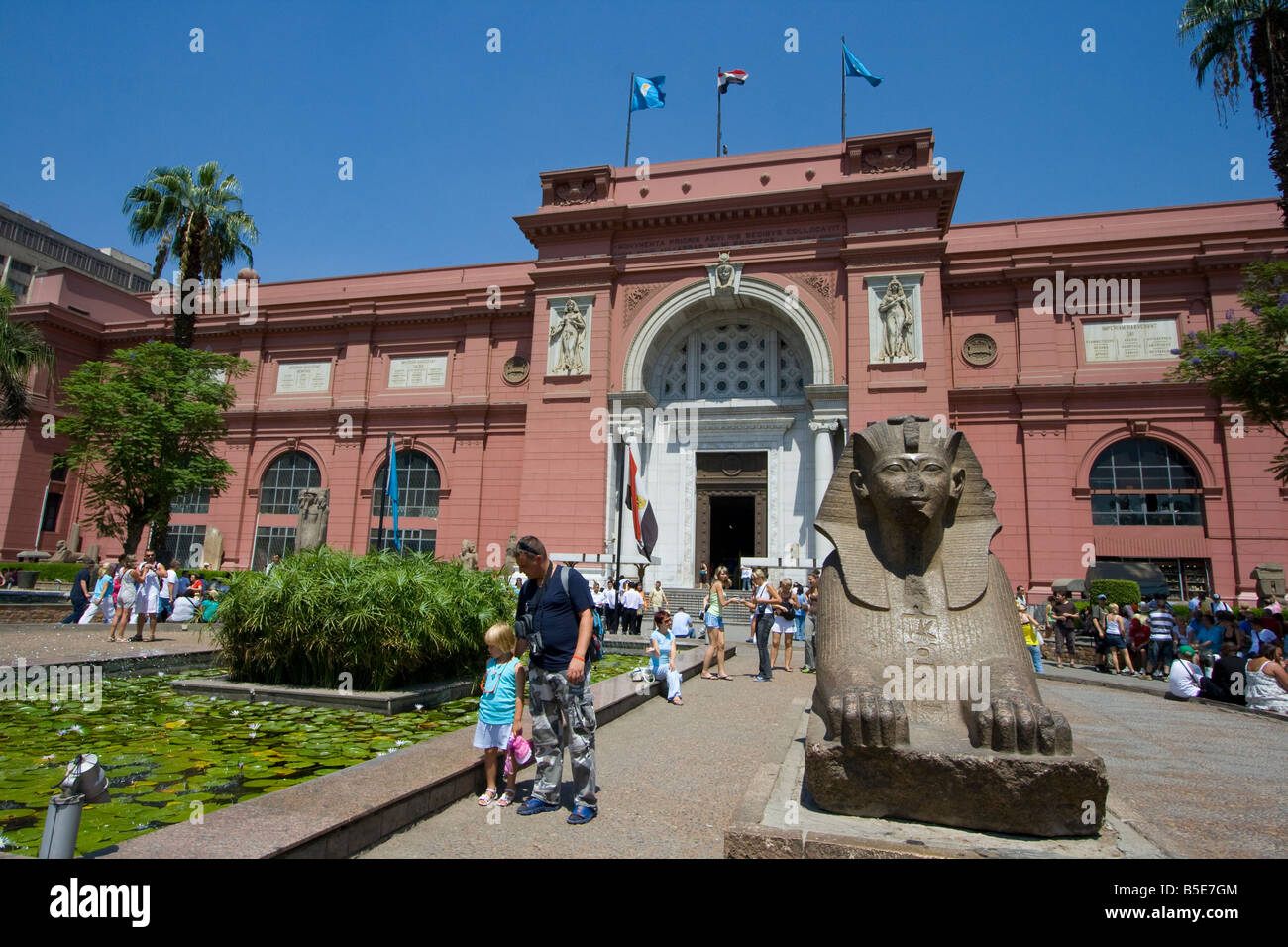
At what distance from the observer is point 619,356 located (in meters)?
22.6

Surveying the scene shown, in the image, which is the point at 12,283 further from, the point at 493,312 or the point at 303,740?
the point at 303,740

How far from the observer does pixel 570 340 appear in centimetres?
2269

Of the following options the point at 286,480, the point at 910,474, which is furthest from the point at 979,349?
the point at 286,480

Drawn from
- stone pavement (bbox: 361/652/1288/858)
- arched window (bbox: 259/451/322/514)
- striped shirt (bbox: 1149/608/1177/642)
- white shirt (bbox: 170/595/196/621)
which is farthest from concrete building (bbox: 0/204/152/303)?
striped shirt (bbox: 1149/608/1177/642)

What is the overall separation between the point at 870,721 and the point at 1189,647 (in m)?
11.2

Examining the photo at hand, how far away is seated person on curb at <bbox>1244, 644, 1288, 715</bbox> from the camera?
26.7 ft

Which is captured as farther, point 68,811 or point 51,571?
point 51,571

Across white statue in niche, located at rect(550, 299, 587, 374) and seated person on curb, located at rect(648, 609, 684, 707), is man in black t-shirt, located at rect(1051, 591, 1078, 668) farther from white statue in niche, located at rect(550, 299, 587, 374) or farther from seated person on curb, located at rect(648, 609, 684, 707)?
white statue in niche, located at rect(550, 299, 587, 374)

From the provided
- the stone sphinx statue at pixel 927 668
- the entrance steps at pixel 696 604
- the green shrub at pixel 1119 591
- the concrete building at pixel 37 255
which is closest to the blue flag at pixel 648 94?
the entrance steps at pixel 696 604

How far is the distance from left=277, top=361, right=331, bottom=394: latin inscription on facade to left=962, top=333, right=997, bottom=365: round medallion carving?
907 inches

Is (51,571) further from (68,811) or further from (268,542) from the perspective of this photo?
(68,811)

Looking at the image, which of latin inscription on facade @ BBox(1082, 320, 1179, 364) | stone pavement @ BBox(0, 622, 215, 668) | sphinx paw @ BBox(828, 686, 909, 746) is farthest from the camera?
latin inscription on facade @ BBox(1082, 320, 1179, 364)

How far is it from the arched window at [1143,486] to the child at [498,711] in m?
20.9
